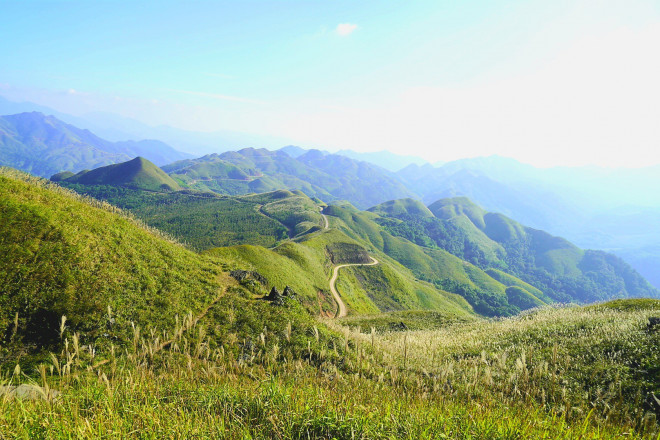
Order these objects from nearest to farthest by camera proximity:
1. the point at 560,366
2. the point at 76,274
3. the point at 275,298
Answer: the point at 560,366 < the point at 76,274 < the point at 275,298

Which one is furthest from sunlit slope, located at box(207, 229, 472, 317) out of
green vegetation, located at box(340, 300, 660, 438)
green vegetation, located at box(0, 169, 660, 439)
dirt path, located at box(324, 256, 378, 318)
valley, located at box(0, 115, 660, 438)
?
green vegetation, located at box(340, 300, 660, 438)

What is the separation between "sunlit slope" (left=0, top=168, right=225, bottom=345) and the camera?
13.9 metres

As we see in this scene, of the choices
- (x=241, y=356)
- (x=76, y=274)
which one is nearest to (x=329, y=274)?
(x=76, y=274)

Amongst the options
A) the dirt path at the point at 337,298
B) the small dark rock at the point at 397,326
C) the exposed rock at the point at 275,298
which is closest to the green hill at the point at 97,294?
the exposed rock at the point at 275,298

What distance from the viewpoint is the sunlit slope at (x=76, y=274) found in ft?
45.6

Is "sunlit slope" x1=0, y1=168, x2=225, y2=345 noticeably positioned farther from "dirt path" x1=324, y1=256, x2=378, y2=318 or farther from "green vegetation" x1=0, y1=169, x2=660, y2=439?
"dirt path" x1=324, y1=256, x2=378, y2=318

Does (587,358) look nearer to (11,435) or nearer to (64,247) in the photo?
(11,435)

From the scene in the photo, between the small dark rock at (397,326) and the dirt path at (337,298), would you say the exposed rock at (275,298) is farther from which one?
the dirt path at (337,298)

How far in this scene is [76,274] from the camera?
1596 cm

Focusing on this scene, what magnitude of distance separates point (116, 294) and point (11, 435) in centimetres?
1575

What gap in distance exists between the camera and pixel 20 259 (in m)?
15.0

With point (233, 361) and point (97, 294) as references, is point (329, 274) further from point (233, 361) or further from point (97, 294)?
point (233, 361)

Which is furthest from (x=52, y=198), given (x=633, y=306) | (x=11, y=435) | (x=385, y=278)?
(x=385, y=278)

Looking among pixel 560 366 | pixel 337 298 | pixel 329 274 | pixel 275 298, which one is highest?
pixel 560 366
